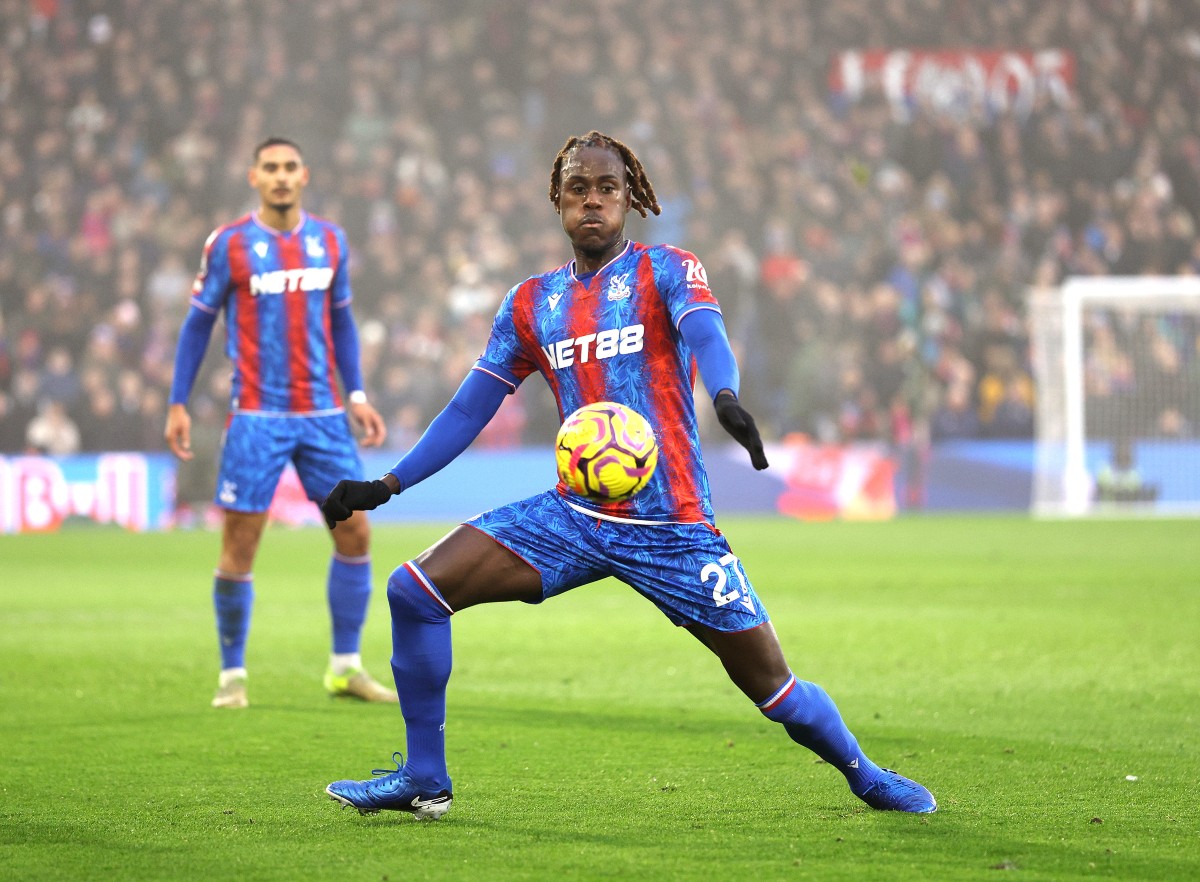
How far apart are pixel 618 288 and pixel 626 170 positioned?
410mm

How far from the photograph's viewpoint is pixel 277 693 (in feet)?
24.5

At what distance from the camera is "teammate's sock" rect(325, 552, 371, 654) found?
7.44 meters

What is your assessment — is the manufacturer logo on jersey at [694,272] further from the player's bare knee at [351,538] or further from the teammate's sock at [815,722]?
the player's bare knee at [351,538]

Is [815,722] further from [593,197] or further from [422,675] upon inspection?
[593,197]

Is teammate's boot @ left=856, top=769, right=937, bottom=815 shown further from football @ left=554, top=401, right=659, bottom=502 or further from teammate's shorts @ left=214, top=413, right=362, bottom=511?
teammate's shorts @ left=214, top=413, right=362, bottom=511

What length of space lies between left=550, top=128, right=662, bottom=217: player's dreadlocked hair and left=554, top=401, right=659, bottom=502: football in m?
0.66

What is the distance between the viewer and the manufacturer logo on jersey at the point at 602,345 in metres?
4.58

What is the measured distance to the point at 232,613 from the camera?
7223 mm

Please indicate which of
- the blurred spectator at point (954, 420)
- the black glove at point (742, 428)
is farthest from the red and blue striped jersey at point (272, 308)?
the blurred spectator at point (954, 420)

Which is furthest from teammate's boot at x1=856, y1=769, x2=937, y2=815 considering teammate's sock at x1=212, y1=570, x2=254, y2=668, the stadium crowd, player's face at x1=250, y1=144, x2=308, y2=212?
the stadium crowd

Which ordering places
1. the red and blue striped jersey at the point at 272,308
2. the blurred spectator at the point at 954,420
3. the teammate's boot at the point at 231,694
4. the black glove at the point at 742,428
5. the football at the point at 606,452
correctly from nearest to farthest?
the black glove at the point at 742,428 → the football at the point at 606,452 → the teammate's boot at the point at 231,694 → the red and blue striped jersey at the point at 272,308 → the blurred spectator at the point at 954,420

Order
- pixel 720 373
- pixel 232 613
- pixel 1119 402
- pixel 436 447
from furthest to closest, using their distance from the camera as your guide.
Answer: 1. pixel 1119 402
2. pixel 232 613
3. pixel 436 447
4. pixel 720 373

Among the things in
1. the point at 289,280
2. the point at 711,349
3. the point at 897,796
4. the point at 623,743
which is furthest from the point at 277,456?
the point at 897,796

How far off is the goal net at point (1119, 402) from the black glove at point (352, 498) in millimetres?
17987
